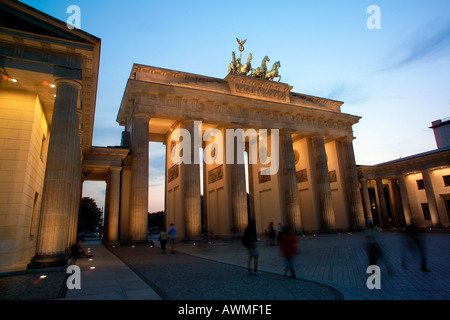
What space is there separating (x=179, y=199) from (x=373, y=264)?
19.5 metres

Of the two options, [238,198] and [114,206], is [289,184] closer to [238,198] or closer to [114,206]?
[238,198]

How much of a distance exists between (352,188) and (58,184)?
30.5 metres

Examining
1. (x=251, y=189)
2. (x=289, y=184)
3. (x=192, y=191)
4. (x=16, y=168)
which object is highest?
(x=251, y=189)

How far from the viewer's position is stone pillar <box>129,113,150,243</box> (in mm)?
21547

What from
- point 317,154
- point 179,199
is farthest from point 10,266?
point 317,154

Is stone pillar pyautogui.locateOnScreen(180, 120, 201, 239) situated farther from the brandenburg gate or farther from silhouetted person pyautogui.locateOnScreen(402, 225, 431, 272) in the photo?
silhouetted person pyautogui.locateOnScreen(402, 225, 431, 272)

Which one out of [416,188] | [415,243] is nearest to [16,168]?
[415,243]

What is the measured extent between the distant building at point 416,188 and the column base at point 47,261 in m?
32.8

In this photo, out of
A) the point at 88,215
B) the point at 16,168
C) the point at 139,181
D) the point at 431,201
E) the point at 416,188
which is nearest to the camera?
the point at 16,168

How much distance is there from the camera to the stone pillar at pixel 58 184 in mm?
9695

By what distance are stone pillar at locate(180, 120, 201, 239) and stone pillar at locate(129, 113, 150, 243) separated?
3420mm

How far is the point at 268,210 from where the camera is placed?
105 feet

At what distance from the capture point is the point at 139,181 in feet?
73.2
